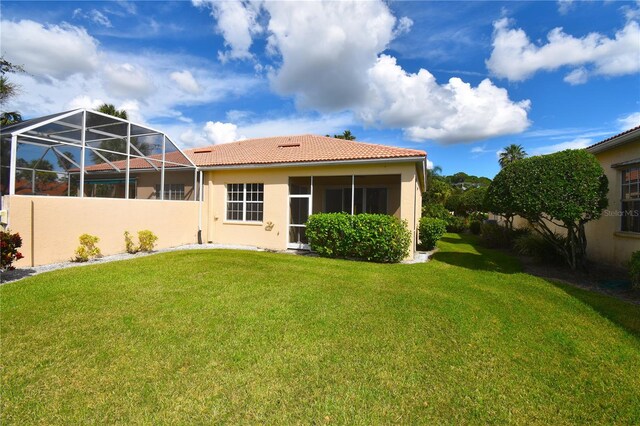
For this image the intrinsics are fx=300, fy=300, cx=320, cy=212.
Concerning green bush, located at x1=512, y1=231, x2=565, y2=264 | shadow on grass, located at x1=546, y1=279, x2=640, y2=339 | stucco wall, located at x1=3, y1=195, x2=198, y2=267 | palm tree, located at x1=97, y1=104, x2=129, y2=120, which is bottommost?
shadow on grass, located at x1=546, y1=279, x2=640, y2=339

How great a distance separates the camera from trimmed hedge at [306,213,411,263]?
10.5 meters

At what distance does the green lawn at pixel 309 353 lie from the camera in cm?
298

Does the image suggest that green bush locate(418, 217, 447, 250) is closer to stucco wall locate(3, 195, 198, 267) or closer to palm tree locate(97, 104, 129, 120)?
stucco wall locate(3, 195, 198, 267)

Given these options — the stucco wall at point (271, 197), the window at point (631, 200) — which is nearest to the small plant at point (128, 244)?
the stucco wall at point (271, 197)

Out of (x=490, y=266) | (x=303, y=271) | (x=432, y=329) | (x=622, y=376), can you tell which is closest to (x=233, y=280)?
(x=303, y=271)

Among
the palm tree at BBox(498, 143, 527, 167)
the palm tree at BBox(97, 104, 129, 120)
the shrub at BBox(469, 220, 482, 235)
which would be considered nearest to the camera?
the palm tree at BBox(97, 104, 129, 120)

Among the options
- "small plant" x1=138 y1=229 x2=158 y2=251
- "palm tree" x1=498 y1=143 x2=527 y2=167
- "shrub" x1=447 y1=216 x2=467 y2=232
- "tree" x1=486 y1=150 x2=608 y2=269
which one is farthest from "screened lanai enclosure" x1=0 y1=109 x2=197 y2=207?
"palm tree" x1=498 y1=143 x2=527 y2=167

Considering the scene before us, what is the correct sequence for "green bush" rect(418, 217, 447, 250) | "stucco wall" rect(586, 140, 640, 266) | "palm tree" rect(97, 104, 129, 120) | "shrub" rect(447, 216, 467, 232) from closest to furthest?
"stucco wall" rect(586, 140, 640, 266) → "green bush" rect(418, 217, 447, 250) → "palm tree" rect(97, 104, 129, 120) → "shrub" rect(447, 216, 467, 232)

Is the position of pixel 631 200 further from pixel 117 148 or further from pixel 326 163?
pixel 117 148

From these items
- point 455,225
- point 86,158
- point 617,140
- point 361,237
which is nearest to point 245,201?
point 86,158

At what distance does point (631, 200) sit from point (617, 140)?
2.01m

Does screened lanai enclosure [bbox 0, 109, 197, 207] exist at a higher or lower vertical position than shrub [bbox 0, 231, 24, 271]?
higher

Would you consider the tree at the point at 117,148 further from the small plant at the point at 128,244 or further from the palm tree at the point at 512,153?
the palm tree at the point at 512,153

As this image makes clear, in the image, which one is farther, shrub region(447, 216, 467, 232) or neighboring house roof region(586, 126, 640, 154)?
shrub region(447, 216, 467, 232)
